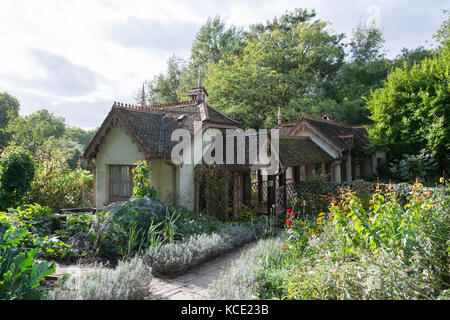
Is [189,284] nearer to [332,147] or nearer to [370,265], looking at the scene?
[370,265]

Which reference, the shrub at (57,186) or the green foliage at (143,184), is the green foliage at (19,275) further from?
the shrub at (57,186)

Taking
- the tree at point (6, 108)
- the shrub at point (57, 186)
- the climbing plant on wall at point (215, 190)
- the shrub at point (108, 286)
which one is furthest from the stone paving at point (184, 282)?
the tree at point (6, 108)

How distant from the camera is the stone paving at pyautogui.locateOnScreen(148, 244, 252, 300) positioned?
587cm

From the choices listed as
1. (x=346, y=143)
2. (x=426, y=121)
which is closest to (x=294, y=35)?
(x=346, y=143)

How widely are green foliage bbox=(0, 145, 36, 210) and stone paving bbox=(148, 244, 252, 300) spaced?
7.47m

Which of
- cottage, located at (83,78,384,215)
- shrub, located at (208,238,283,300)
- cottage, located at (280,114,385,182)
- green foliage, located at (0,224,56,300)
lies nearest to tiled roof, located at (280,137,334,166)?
cottage, located at (83,78,384,215)

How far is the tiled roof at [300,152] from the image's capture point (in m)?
13.8

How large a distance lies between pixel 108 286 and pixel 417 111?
16076 millimetres

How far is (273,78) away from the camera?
81.1 ft

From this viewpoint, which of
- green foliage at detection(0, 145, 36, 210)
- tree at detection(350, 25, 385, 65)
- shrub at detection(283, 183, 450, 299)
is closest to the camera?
shrub at detection(283, 183, 450, 299)

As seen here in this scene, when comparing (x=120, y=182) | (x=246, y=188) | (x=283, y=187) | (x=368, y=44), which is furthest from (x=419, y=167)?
(x=368, y=44)

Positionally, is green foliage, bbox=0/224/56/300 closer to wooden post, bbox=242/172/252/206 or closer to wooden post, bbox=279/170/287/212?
wooden post, bbox=242/172/252/206

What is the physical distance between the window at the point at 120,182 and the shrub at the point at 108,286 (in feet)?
26.4

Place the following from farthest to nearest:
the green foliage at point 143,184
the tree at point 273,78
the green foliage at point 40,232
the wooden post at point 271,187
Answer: the tree at point 273,78 → the wooden post at point 271,187 → the green foliage at point 143,184 → the green foliage at point 40,232
